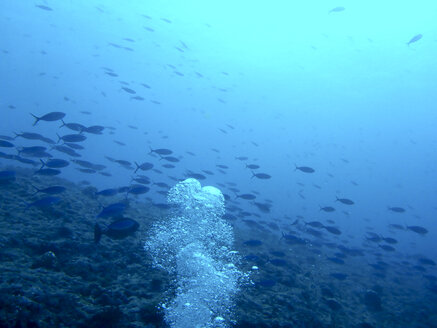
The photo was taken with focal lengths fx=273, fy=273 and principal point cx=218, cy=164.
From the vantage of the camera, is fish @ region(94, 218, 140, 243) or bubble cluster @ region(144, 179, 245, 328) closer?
bubble cluster @ region(144, 179, 245, 328)

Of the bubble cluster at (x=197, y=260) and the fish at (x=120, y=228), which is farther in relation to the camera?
the fish at (x=120, y=228)

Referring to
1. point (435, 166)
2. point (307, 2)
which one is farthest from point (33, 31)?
point (435, 166)

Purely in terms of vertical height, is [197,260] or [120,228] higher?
[120,228]

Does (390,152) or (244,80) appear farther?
(390,152)

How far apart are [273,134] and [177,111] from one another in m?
40.7

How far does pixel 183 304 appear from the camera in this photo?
525 centimetres

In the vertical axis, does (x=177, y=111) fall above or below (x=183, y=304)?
below

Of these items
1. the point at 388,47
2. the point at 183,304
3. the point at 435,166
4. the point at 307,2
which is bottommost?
the point at 435,166

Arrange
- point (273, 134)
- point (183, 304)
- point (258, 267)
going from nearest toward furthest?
point (183, 304)
point (258, 267)
point (273, 134)

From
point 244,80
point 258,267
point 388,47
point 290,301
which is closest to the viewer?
point 290,301

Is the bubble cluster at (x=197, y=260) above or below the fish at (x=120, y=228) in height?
below

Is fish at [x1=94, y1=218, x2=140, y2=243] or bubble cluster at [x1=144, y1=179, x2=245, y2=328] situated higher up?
fish at [x1=94, y1=218, x2=140, y2=243]

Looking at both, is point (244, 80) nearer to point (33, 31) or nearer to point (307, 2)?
point (307, 2)

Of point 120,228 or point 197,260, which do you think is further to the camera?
point 197,260
